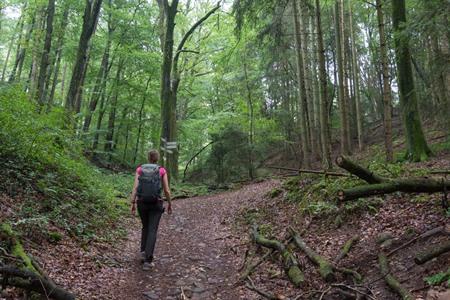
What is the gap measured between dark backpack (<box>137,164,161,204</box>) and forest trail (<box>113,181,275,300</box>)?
1163 mm

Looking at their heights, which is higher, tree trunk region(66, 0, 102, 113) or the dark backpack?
tree trunk region(66, 0, 102, 113)

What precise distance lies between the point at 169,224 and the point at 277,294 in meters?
6.02

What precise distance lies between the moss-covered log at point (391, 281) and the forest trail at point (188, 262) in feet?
6.31

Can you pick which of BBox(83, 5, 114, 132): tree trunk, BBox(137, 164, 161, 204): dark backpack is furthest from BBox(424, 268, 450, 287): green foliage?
BBox(83, 5, 114, 132): tree trunk

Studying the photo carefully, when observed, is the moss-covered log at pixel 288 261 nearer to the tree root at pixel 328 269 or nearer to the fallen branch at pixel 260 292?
the tree root at pixel 328 269

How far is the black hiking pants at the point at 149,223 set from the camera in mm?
6305

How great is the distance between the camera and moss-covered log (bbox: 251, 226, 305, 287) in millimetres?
4982

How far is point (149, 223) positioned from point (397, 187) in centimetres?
404

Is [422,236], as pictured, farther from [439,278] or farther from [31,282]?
[31,282]

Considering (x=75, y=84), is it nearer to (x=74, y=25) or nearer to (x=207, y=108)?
(x=74, y=25)

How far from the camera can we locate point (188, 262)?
265 inches

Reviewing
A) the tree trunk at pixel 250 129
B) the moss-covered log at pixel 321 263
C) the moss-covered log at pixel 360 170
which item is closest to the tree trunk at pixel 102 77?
the tree trunk at pixel 250 129

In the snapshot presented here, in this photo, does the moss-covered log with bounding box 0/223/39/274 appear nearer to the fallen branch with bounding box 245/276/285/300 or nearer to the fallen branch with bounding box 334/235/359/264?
the fallen branch with bounding box 245/276/285/300

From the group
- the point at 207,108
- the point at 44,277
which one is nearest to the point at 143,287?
the point at 44,277
